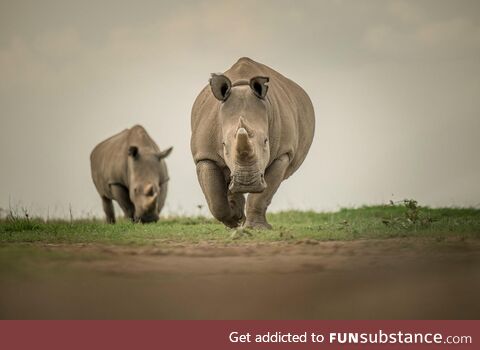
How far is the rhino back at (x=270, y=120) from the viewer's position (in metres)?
7.98

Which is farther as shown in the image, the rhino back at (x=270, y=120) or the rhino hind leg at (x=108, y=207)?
the rhino hind leg at (x=108, y=207)

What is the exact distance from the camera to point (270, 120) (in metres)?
7.93

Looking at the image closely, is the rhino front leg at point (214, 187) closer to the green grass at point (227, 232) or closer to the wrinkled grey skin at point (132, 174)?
the green grass at point (227, 232)

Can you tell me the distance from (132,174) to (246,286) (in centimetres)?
820

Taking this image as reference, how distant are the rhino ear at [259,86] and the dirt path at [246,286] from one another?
2.50 m

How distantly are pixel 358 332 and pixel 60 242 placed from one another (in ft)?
10.9

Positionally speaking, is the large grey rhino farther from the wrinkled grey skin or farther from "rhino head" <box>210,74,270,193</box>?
the wrinkled grey skin

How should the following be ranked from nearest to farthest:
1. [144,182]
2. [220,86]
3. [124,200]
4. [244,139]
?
[244,139]
[220,86]
[144,182]
[124,200]

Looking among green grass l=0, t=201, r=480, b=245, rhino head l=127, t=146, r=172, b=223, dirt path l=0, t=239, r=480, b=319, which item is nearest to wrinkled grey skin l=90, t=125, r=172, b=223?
rhino head l=127, t=146, r=172, b=223

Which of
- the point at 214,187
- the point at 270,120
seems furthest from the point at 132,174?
the point at 270,120

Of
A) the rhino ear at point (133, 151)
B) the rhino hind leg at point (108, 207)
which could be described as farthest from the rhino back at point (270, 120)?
the rhino hind leg at point (108, 207)

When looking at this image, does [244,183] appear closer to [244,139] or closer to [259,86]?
[244,139]

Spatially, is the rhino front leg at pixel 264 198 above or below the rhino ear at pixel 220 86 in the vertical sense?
below

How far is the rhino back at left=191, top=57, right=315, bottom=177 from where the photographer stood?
7977 millimetres
